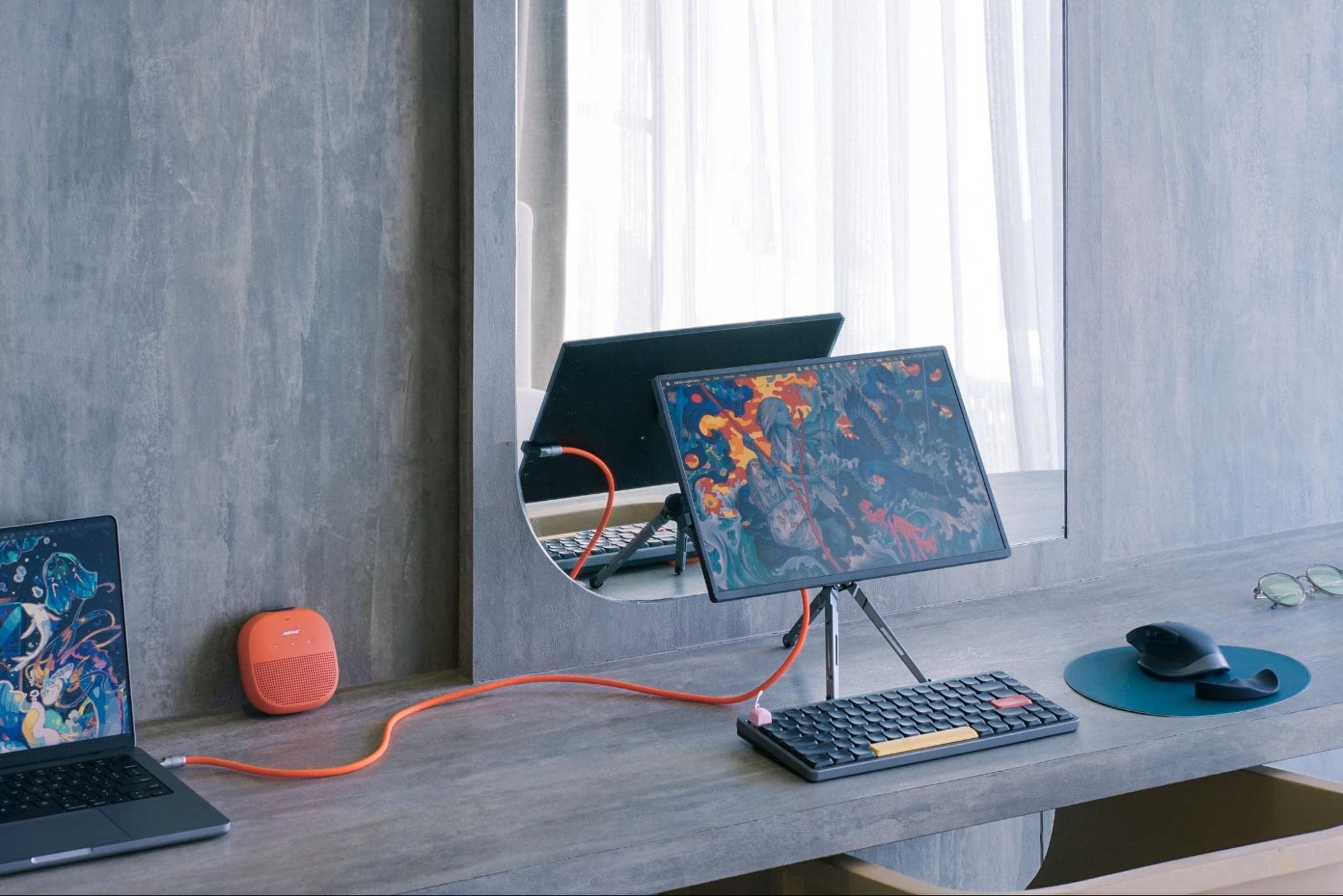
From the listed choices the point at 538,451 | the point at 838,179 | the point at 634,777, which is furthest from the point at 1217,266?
the point at 634,777

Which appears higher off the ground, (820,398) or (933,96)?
(933,96)

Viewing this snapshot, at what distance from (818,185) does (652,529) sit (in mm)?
481

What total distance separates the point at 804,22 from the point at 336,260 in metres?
0.65

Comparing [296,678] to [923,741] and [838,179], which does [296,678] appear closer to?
[923,741]

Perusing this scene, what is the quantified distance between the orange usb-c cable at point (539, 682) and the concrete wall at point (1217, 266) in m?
0.70

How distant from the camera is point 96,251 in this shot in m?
1.40

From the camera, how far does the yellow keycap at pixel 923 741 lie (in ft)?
4.42

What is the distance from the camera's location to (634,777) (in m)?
1.33

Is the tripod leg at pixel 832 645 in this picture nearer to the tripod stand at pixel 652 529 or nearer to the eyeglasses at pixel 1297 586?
the tripod stand at pixel 652 529

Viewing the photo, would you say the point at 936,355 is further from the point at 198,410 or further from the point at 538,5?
the point at 198,410

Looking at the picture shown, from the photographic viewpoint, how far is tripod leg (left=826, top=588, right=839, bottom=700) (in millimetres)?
1508

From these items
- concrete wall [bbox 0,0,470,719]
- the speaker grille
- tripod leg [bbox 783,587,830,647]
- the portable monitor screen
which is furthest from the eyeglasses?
the speaker grille

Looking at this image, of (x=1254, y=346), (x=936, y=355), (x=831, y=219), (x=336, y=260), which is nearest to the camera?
(x=336, y=260)

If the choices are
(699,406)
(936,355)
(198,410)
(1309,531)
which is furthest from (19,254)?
(1309,531)
